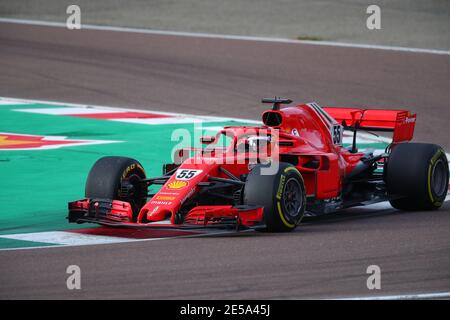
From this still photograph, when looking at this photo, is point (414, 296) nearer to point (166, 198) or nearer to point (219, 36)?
point (166, 198)

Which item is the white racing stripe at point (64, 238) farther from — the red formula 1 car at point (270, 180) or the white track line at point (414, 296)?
the white track line at point (414, 296)

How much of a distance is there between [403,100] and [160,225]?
11419 millimetres

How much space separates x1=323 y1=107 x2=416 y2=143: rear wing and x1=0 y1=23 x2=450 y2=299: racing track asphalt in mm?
1291

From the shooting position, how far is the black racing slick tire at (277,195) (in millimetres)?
11000

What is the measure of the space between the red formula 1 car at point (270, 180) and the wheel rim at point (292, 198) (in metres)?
0.01

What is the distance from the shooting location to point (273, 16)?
30859 millimetres

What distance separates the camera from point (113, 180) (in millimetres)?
11773

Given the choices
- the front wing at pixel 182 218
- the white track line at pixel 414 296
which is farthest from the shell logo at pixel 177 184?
the white track line at pixel 414 296

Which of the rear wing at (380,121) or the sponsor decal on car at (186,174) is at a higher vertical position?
the rear wing at (380,121)

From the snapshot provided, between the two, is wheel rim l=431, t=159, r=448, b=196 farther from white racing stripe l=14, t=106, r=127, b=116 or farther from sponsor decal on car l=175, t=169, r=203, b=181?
white racing stripe l=14, t=106, r=127, b=116

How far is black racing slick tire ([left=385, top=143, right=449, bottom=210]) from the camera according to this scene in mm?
12523

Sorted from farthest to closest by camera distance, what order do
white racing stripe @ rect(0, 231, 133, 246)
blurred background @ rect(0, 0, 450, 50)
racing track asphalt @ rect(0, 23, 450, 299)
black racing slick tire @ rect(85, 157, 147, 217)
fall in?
blurred background @ rect(0, 0, 450, 50), black racing slick tire @ rect(85, 157, 147, 217), white racing stripe @ rect(0, 231, 133, 246), racing track asphalt @ rect(0, 23, 450, 299)

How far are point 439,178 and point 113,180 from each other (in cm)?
385

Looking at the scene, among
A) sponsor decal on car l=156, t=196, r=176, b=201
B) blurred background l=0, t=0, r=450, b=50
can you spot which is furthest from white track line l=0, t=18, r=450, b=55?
sponsor decal on car l=156, t=196, r=176, b=201
